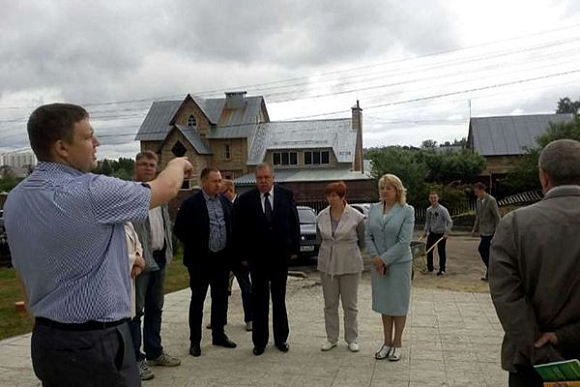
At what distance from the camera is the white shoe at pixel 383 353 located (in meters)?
5.84

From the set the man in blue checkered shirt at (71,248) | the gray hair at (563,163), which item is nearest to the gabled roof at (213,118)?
the gray hair at (563,163)

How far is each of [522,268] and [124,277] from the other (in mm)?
1919

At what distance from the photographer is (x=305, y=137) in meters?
42.1

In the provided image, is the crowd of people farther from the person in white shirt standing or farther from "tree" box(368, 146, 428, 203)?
"tree" box(368, 146, 428, 203)

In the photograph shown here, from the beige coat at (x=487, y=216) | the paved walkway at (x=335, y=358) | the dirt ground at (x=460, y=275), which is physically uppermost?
the beige coat at (x=487, y=216)

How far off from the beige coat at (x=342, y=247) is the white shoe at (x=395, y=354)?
92 centimetres

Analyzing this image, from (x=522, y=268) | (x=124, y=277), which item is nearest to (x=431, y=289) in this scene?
(x=522, y=268)

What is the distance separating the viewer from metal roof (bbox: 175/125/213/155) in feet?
136

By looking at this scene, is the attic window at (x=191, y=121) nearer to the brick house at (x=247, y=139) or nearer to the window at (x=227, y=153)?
the brick house at (x=247, y=139)

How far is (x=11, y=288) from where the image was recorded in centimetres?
1129

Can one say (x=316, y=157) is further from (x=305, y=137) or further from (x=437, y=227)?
(x=437, y=227)

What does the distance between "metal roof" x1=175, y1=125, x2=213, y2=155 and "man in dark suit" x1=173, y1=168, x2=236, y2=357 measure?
3553cm

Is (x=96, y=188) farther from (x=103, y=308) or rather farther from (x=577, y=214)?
(x=577, y=214)

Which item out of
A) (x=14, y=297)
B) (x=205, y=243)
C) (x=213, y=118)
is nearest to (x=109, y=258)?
(x=205, y=243)
